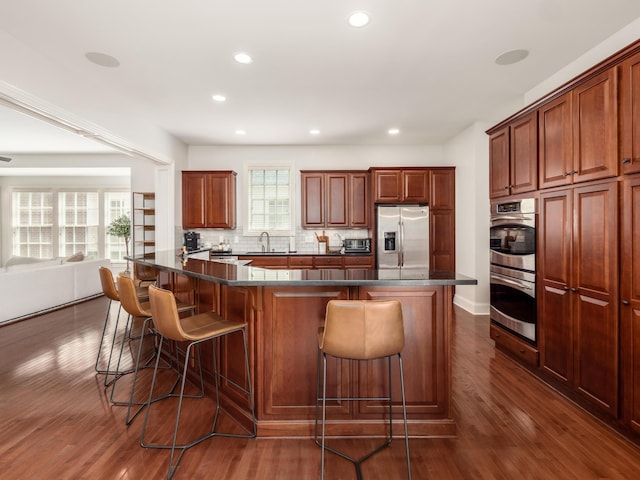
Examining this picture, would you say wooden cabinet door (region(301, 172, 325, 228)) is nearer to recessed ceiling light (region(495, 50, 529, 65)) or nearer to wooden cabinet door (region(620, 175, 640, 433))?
recessed ceiling light (region(495, 50, 529, 65))

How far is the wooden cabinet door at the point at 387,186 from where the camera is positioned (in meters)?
5.62

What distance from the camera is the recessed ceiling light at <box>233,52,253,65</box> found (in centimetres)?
300

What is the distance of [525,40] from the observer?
9.12 feet

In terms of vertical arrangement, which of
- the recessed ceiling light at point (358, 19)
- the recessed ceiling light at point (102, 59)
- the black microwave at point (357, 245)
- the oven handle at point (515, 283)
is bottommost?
the oven handle at point (515, 283)

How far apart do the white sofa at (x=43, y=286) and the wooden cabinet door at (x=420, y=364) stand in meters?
5.05

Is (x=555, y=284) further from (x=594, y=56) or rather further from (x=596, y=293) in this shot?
(x=594, y=56)

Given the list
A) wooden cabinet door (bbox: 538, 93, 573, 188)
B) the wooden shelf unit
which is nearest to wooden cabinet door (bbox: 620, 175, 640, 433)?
wooden cabinet door (bbox: 538, 93, 573, 188)

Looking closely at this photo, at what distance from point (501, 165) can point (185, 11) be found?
10.3 feet

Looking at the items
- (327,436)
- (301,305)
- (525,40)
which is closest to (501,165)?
(525,40)

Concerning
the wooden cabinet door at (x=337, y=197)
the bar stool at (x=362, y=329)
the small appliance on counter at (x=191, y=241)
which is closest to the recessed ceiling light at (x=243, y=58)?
the bar stool at (x=362, y=329)

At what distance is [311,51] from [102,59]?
1975mm

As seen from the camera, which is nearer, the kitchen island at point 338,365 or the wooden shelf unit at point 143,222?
the kitchen island at point 338,365

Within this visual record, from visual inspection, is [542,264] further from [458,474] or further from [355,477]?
[355,477]

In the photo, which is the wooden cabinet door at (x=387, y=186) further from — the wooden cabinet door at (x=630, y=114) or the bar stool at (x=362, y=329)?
the bar stool at (x=362, y=329)
